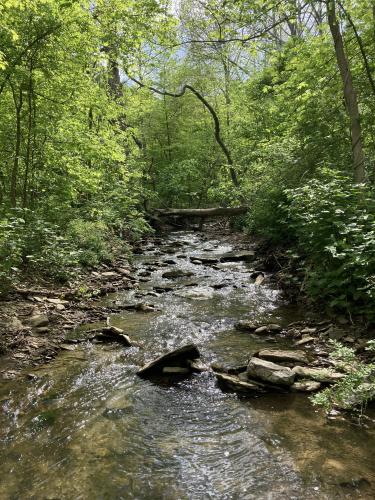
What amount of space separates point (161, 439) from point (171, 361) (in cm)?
160

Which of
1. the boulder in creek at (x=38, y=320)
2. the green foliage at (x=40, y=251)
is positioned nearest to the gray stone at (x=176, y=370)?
the boulder in creek at (x=38, y=320)

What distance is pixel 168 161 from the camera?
27750 millimetres

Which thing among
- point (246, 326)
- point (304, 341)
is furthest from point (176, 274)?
point (304, 341)

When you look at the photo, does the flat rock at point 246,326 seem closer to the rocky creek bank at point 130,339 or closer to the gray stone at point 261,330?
the rocky creek bank at point 130,339

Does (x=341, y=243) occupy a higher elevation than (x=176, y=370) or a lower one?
higher

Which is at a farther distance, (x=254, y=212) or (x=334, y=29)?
(x=254, y=212)

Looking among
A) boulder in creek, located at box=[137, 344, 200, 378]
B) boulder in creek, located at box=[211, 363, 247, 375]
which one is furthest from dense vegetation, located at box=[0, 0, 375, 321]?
boulder in creek, located at box=[137, 344, 200, 378]

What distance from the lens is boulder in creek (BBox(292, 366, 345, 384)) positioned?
4769 millimetres

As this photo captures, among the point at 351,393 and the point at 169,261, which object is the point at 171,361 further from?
the point at 169,261

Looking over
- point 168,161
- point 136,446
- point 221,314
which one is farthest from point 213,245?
point 136,446

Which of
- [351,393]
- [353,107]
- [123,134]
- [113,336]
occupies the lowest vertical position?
[113,336]

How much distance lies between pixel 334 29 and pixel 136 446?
359 inches

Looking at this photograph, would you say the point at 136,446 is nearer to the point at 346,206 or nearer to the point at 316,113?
the point at 346,206

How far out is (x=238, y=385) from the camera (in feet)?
15.9
